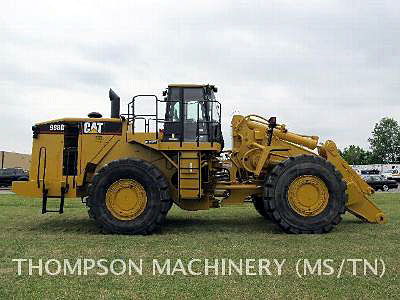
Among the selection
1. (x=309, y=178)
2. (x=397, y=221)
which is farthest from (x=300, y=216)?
(x=397, y=221)

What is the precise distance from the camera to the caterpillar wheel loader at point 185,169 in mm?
10055

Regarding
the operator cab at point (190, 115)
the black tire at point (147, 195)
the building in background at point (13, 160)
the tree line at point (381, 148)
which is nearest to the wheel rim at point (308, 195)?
the operator cab at point (190, 115)

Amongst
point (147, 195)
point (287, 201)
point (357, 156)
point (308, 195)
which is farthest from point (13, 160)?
point (357, 156)

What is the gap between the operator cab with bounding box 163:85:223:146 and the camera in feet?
34.7

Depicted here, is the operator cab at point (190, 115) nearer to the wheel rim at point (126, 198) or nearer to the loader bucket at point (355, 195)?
the wheel rim at point (126, 198)

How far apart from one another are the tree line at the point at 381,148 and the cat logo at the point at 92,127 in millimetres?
102662

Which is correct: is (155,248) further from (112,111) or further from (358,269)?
(112,111)

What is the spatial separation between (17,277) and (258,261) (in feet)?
11.2

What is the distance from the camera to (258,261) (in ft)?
23.0

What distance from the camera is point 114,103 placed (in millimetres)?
11273

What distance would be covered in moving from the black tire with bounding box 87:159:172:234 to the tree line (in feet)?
338

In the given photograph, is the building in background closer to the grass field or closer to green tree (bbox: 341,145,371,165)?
the grass field

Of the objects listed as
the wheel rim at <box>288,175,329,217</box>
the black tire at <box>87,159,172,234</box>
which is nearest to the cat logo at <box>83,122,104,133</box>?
the black tire at <box>87,159,172,234</box>

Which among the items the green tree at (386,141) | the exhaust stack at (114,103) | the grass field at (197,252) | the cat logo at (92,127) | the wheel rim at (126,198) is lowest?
the grass field at (197,252)
